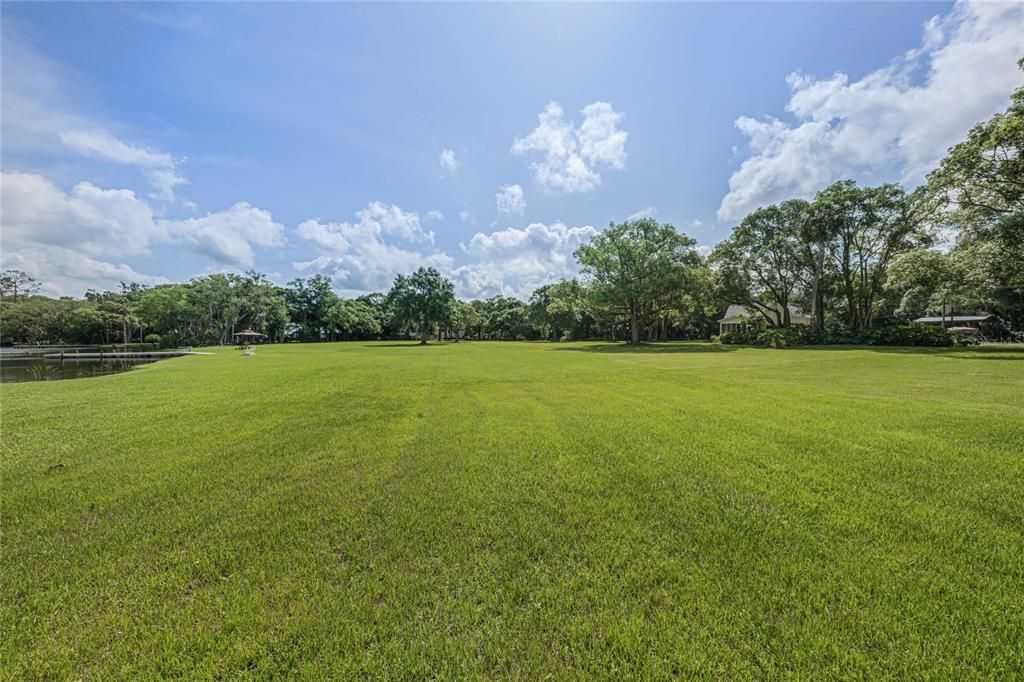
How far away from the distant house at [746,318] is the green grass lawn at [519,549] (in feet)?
133

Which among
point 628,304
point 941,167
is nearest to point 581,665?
point 941,167

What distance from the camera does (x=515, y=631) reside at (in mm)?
2332

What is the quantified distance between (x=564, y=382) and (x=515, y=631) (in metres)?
9.75

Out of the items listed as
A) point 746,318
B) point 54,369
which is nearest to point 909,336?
point 746,318

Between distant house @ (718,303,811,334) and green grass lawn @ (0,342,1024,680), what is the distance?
40.4 meters

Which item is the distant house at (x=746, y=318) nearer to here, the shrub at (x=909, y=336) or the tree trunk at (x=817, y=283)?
the tree trunk at (x=817, y=283)

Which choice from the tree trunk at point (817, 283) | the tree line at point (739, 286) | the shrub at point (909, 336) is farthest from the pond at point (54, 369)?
the tree trunk at point (817, 283)

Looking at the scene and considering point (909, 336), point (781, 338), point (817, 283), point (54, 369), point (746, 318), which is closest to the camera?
point (54, 369)

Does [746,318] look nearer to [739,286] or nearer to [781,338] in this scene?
[739,286]

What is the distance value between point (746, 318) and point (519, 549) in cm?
5108

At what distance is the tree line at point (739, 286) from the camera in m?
20.7

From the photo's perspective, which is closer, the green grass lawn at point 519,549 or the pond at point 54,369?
the green grass lawn at point 519,549

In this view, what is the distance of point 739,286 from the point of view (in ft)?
125

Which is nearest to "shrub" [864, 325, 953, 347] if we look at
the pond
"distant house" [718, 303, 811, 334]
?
"distant house" [718, 303, 811, 334]
